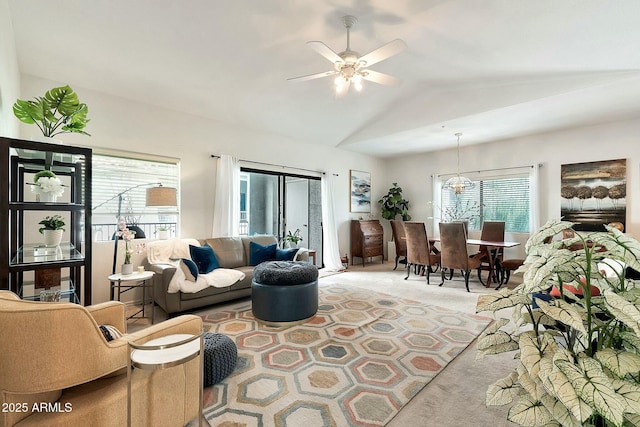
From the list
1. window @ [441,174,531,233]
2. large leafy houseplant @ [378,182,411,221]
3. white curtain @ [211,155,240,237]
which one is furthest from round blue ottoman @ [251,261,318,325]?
window @ [441,174,531,233]

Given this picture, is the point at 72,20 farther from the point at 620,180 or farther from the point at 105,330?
the point at 620,180

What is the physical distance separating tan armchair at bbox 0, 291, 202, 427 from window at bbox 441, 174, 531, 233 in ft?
20.8

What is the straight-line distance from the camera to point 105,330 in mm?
1444

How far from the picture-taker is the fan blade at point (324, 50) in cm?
236

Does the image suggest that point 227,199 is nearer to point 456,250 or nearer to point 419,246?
point 419,246

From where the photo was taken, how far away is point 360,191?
23.4 ft

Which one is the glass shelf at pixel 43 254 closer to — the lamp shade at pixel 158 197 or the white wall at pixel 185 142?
the lamp shade at pixel 158 197

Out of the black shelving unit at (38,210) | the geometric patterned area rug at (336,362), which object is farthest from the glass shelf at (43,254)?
the geometric patterned area rug at (336,362)

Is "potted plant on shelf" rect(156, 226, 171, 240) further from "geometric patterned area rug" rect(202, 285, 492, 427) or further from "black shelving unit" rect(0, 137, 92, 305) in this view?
"black shelving unit" rect(0, 137, 92, 305)

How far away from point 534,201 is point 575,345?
17.5 ft

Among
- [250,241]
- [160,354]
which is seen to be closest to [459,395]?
[160,354]

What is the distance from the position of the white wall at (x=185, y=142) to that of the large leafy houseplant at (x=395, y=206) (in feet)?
6.31

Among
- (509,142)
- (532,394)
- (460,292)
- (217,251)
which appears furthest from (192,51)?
(509,142)

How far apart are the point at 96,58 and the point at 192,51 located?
1.01 m
